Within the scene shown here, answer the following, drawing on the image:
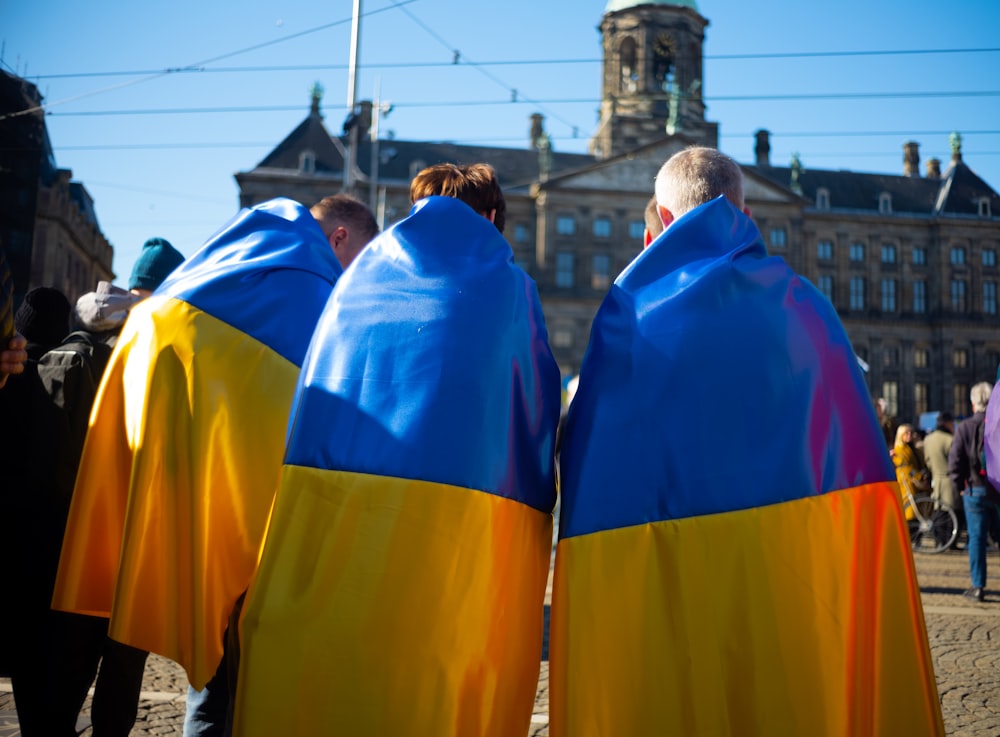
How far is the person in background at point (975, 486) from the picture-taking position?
884 cm

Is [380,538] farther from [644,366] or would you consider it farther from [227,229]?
[227,229]

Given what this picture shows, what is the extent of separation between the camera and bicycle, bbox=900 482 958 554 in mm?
12797

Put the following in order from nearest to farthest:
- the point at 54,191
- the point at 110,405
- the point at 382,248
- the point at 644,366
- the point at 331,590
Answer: the point at 331,590, the point at 644,366, the point at 382,248, the point at 110,405, the point at 54,191

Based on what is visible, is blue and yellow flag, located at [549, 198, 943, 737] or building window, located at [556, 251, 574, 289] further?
building window, located at [556, 251, 574, 289]

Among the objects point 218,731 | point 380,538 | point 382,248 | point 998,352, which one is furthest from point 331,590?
point 998,352

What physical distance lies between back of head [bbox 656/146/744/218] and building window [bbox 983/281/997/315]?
72.7 m

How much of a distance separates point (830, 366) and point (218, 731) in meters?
2.50

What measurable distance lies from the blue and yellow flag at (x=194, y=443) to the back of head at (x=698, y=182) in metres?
1.30

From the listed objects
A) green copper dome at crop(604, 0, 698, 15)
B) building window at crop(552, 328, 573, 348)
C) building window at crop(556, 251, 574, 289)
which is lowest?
building window at crop(552, 328, 573, 348)

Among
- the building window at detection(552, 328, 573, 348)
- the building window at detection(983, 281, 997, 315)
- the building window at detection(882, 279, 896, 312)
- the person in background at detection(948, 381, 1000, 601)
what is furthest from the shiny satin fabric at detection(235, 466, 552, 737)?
the building window at detection(983, 281, 997, 315)

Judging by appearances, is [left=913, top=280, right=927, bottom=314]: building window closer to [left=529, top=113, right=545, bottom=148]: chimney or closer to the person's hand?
[left=529, top=113, right=545, bottom=148]: chimney

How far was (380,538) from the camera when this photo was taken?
2406mm

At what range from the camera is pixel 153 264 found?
4.38 m

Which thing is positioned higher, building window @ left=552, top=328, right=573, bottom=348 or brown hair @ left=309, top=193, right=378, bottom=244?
building window @ left=552, top=328, right=573, bottom=348
